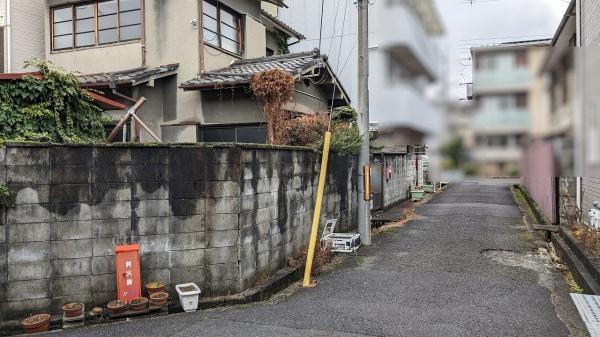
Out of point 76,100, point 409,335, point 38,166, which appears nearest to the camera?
point 409,335

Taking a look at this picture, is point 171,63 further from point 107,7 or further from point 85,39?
point 85,39

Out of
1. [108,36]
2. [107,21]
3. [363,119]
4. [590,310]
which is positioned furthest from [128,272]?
[107,21]

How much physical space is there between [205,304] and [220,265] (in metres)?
0.50

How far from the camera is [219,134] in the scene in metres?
10.5

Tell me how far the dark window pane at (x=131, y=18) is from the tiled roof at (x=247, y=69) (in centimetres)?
214

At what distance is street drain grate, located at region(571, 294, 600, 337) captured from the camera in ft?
14.0

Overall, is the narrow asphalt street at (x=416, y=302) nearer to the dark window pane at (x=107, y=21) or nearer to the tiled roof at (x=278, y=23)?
the dark window pane at (x=107, y=21)

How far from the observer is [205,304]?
5352mm

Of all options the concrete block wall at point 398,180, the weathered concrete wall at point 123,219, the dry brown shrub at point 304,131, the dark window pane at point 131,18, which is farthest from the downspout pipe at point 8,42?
the concrete block wall at point 398,180

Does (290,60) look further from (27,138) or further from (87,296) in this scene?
(87,296)

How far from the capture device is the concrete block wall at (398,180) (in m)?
14.3

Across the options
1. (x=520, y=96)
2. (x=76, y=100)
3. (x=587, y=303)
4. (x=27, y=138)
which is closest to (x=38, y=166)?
(x=27, y=138)

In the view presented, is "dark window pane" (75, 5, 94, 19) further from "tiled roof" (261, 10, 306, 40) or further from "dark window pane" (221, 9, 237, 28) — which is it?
"tiled roof" (261, 10, 306, 40)

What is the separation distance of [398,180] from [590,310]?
11327mm
